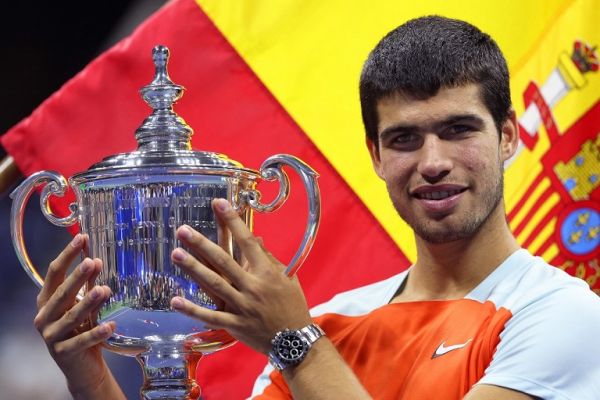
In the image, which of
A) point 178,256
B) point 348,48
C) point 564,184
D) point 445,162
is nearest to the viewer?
point 178,256

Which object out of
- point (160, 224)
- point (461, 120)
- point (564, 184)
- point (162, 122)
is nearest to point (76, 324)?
point (160, 224)

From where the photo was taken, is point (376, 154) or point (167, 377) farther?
point (376, 154)

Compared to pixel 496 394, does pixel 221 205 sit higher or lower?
higher

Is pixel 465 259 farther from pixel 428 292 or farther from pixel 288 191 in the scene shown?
pixel 288 191

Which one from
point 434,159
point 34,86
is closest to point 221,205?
point 434,159

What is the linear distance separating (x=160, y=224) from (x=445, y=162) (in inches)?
16.4

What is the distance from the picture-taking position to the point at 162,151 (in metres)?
1.46

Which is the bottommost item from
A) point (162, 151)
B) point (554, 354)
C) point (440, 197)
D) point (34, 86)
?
point (554, 354)

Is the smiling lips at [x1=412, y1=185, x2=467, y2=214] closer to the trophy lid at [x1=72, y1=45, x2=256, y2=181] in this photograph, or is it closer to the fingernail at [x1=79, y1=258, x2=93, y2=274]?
the trophy lid at [x1=72, y1=45, x2=256, y2=181]

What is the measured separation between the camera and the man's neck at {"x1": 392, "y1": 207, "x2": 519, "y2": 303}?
1.64m

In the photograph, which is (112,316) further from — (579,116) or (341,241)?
(579,116)

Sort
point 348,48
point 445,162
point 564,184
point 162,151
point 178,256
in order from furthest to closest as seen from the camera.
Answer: point 348,48, point 564,184, point 445,162, point 162,151, point 178,256

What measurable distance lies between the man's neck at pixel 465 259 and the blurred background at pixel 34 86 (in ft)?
5.51

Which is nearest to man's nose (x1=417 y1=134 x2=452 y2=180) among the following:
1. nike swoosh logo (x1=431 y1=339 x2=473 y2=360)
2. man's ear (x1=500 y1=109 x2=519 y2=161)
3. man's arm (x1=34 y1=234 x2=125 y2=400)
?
man's ear (x1=500 y1=109 x2=519 y2=161)
